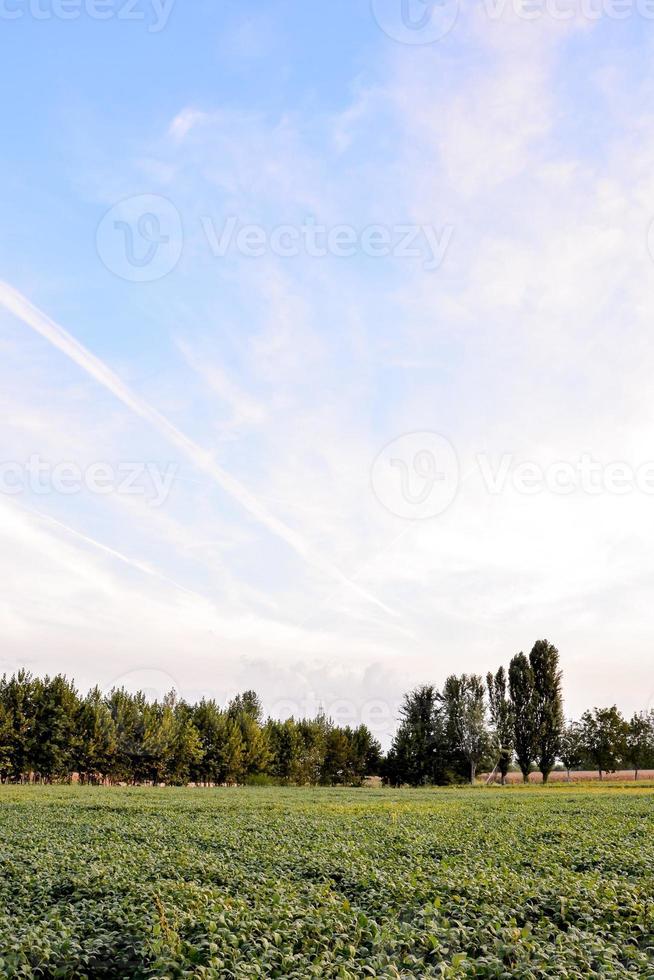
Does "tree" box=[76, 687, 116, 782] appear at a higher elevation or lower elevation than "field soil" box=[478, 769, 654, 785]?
higher

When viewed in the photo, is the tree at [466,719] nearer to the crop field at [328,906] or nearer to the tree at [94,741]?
the tree at [94,741]

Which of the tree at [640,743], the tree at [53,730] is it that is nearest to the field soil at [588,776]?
the tree at [640,743]

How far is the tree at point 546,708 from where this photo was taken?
80.5 m

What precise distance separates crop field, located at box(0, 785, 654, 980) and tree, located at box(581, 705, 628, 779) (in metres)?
85.8

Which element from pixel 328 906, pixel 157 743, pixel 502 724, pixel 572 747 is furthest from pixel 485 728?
pixel 328 906

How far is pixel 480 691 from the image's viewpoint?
88.9 meters

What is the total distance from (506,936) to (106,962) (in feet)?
15.1

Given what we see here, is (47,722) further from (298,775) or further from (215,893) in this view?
(215,893)

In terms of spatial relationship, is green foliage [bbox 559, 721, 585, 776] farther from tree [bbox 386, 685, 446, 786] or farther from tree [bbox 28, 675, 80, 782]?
tree [bbox 28, 675, 80, 782]

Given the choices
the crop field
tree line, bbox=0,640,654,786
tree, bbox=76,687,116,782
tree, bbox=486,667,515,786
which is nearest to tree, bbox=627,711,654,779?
tree line, bbox=0,640,654,786

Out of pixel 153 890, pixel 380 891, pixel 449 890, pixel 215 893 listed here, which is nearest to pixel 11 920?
pixel 153 890

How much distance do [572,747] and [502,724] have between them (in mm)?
16977

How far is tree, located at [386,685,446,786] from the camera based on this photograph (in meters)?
84.9

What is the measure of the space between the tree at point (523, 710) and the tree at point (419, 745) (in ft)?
28.5
